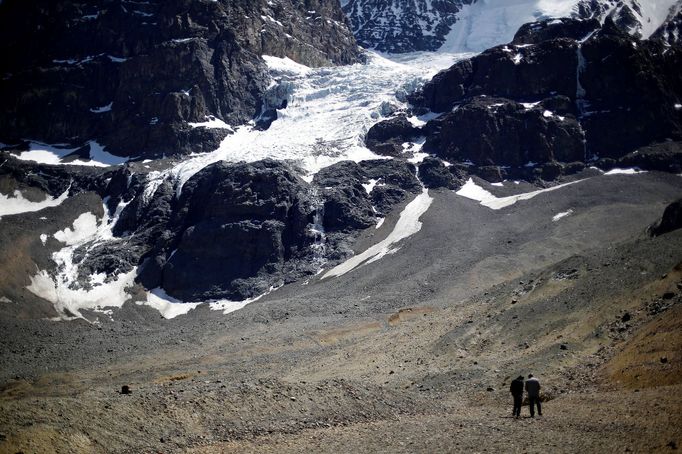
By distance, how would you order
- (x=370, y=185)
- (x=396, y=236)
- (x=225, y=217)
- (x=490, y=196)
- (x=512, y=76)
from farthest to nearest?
(x=512, y=76)
(x=370, y=185)
(x=490, y=196)
(x=225, y=217)
(x=396, y=236)

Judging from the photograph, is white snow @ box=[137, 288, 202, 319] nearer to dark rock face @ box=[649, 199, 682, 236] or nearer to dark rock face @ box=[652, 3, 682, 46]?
dark rock face @ box=[649, 199, 682, 236]

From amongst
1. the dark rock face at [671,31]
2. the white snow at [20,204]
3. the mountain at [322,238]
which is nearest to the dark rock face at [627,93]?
the mountain at [322,238]

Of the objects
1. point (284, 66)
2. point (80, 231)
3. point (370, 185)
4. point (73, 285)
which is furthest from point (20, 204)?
point (284, 66)

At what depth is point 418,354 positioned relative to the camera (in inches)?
2046

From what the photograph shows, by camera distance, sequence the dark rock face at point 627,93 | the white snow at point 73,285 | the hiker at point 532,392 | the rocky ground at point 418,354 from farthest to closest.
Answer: the dark rock face at point 627,93
the white snow at point 73,285
the hiker at point 532,392
the rocky ground at point 418,354

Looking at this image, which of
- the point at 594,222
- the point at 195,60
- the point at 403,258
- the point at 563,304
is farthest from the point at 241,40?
the point at 563,304

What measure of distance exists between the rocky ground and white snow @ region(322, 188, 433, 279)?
2.33 meters

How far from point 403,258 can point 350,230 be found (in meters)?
20.3

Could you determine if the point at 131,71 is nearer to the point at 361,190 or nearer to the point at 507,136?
the point at 361,190

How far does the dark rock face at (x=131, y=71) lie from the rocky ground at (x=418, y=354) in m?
60.8

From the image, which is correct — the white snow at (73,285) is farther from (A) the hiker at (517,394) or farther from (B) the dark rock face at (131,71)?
(A) the hiker at (517,394)

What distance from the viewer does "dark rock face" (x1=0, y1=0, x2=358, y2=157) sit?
15025 cm

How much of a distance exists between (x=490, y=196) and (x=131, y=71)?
90.1m

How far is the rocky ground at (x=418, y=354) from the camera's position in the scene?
24344mm
